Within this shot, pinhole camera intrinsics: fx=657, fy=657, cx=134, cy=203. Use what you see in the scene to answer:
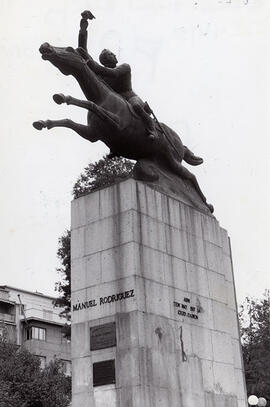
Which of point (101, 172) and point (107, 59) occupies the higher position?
point (101, 172)

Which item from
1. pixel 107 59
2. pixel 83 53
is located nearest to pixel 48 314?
pixel 107 59

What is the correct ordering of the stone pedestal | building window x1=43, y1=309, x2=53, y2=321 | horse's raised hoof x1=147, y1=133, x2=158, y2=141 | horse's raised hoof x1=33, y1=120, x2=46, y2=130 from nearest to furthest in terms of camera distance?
the stone pedestal → horse's raised hoof x1=33, y1=120, x2=46, y2=130 → horse's raised hoof x1=147, y1=133, x2=158, y2=141 → building window x1=43, y1=309, x2=53, y2=321

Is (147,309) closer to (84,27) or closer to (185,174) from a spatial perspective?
(185,174)

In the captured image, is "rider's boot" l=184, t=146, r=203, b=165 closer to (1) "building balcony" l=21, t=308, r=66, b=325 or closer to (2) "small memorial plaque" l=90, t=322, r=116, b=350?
(2) "small memorial plaque" l=90, t=322, r=116, b=350

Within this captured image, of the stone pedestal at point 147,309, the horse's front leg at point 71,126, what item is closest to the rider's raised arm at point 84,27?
the horse's front leg at point 71,126

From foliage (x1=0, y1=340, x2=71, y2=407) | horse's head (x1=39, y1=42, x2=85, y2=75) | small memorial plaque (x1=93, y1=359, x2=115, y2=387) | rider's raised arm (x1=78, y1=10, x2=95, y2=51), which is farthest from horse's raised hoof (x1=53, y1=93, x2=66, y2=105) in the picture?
foliage (x1=0, y1=340, x2=71, y2=407)

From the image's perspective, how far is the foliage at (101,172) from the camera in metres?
31.5

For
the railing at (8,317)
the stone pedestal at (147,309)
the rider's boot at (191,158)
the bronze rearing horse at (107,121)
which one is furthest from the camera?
the railing at (8,317)

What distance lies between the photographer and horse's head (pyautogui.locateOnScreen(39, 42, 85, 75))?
41.0ft

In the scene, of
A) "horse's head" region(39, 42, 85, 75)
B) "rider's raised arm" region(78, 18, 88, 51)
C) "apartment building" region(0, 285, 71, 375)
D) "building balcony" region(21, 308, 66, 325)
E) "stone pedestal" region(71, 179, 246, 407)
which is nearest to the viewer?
"stone pedestal" region(71, 179, 246, 407)

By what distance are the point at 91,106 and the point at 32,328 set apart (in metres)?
49.4

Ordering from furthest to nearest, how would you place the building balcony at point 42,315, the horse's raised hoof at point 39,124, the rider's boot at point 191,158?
the building balcony at point 42,315
the rider's boot at point 191,158
the horse's raised hoof at point 39,124

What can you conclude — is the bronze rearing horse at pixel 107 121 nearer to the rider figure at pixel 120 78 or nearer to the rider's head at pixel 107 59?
the rider figure at pixel 120 78

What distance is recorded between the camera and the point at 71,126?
13875 millimetres
